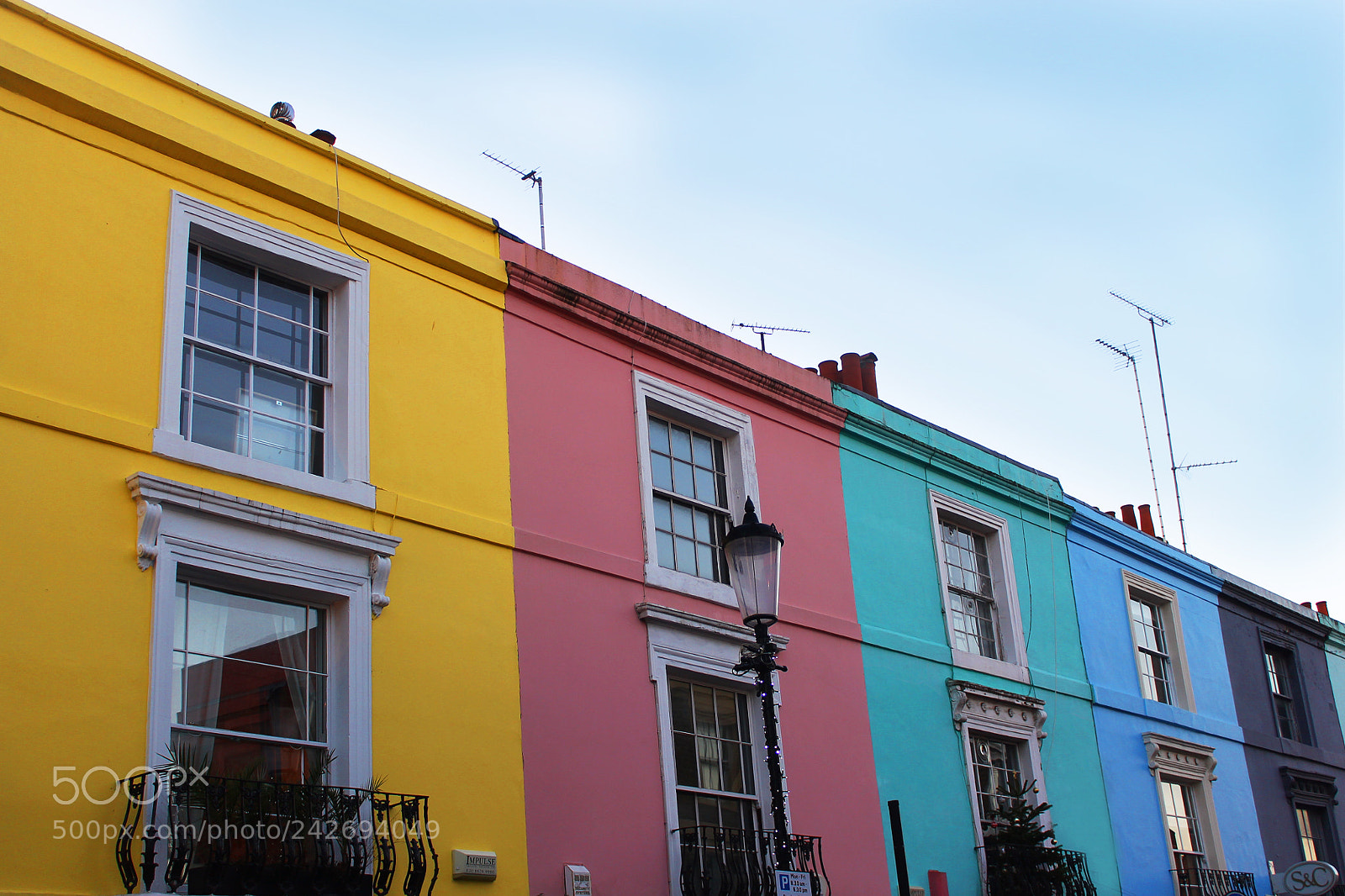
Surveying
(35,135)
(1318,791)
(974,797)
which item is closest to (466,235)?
(35,135)

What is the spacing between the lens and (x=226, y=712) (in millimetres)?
7996

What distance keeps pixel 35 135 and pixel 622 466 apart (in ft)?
15.9

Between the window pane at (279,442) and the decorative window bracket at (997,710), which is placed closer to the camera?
the window pane at (279,442)

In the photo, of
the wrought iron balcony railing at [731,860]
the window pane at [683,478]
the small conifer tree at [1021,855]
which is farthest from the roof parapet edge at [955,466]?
the wrought iron balcony railing at [731,860]

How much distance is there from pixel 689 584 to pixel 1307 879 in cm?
733

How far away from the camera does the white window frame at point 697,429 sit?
36.0 feet

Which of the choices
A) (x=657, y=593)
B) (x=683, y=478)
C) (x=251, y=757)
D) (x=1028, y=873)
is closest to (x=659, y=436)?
(x=683, y=478)

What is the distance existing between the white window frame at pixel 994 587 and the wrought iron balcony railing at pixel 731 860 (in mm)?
3528

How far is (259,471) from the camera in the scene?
8.53 metres

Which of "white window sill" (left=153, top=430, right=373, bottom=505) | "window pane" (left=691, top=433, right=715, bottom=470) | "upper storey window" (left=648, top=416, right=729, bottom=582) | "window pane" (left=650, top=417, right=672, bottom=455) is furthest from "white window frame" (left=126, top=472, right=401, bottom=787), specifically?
"window pane" (left=691, top=433, right=715, bottom=470)

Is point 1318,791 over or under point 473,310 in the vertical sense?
under

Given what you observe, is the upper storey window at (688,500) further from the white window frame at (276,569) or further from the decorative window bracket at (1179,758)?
the decorative window bracket at (1179,758)

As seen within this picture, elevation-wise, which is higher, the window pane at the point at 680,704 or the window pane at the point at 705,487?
the window pane at the point at 705,487

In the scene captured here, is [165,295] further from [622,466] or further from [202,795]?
[622,466]
